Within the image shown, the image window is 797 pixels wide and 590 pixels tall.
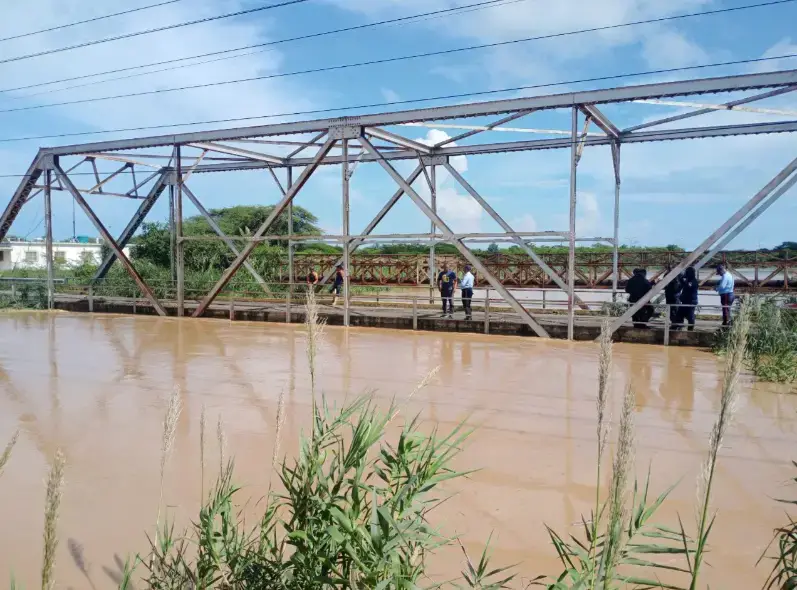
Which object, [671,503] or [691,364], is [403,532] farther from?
[691,364]

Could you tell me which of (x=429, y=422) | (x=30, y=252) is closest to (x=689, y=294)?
(x=429, y=422)

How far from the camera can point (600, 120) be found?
556 inches

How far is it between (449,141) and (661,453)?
11744mm

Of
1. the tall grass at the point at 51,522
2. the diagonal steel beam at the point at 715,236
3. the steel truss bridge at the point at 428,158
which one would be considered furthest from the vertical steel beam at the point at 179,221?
the tall grass at the point at 51,522

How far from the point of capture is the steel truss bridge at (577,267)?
21109mm

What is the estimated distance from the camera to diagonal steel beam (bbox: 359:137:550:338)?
15.2 m

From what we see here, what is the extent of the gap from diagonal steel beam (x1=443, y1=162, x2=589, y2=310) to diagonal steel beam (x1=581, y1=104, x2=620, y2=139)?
301 cm

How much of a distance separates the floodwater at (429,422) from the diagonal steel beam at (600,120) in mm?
4948

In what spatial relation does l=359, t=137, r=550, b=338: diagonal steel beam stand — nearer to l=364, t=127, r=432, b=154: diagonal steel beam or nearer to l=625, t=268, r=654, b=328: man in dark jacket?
l=364, t=127, r=432, b=154: diagonal steel beam

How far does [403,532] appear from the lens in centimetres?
250

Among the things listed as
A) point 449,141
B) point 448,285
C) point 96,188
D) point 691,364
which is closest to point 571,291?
point 691,364

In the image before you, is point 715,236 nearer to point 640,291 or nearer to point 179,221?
point 640,291

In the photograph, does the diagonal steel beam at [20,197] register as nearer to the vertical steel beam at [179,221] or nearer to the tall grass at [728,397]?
the vertical steel beam at [179,221]

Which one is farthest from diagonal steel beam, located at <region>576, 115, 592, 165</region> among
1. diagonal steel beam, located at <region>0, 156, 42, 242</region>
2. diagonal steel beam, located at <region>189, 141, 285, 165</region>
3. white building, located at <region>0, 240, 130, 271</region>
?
white building, located at <region>0, 240, 130, 271</region>
